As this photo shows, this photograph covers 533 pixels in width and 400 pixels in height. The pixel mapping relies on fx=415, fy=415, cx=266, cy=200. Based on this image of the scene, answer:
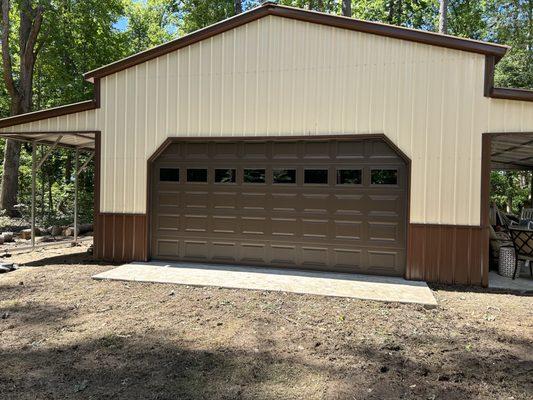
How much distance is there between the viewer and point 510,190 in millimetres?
20391

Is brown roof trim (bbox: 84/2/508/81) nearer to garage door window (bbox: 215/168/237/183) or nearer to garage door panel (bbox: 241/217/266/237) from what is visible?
garage door window (bbox: 215/168/237/183)

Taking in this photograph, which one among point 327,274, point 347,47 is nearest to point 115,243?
point 327,274

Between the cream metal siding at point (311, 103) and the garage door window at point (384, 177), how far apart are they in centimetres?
33

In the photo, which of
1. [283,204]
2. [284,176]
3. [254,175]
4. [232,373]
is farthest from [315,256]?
[232,373]

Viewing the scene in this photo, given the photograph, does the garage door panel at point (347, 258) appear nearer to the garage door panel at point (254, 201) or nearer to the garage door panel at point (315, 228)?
the garage door panel at point (315, 228)

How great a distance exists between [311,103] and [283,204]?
6.10ft

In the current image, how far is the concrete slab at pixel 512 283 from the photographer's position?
6473 millimetres

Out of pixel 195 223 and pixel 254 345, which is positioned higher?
pixel 195 223

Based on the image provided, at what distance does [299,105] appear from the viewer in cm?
737

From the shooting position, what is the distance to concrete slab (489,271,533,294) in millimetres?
6473

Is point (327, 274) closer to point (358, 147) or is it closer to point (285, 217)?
point (285, 217)

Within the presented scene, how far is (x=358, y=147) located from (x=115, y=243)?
5012 mm

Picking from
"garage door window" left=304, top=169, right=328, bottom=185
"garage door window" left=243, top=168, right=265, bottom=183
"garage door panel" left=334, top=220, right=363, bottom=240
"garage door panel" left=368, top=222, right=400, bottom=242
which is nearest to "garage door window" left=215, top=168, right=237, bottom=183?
"garage door window" left=243, top=168, right=265, bottom=183

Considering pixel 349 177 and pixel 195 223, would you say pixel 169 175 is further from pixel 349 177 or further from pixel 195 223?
pixel 349 177
